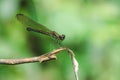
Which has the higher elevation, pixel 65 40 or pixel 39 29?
pixel 39 29

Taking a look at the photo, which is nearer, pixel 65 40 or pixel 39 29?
pixel 39 29

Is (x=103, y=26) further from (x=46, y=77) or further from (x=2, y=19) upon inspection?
(x=2, y=19)

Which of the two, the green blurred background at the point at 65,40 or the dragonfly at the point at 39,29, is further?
the green blurred background at the point at 65,40

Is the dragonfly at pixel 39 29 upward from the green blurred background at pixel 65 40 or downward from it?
upward

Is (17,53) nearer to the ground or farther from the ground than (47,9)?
nearer to the ground

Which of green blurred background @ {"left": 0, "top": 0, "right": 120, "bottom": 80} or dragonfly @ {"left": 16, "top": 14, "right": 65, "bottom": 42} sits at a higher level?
dragonfly @ {"left": 16, "top": 14, "right": 65, "bottom": 42}

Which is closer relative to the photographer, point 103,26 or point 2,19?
point 2,19

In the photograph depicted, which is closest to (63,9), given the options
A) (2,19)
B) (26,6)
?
(26,6)

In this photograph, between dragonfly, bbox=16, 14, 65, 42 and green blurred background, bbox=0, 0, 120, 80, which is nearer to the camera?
dragonfly, bbox=16, 14, 65, 42
